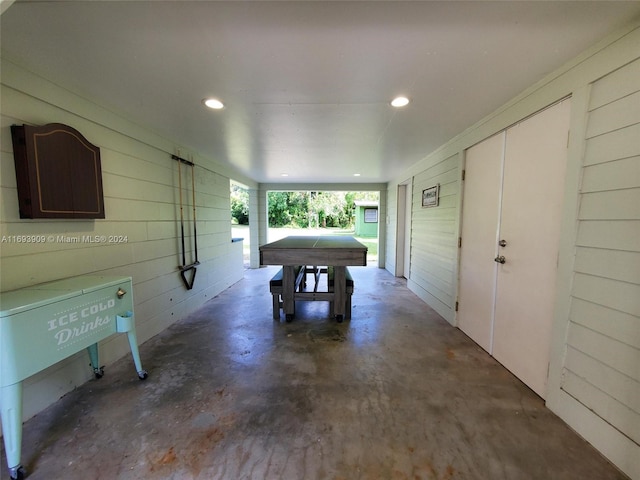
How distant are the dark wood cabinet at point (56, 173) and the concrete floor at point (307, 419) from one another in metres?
1.39

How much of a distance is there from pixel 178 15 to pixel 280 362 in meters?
2.52

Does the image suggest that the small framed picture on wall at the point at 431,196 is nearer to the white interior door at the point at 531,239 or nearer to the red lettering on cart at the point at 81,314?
the white interior door at the point at 531,239

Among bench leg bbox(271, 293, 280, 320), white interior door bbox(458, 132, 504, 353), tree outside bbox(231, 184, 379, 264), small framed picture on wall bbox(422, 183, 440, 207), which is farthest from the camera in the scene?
tree outside bbox(231, 184, 379, 264)

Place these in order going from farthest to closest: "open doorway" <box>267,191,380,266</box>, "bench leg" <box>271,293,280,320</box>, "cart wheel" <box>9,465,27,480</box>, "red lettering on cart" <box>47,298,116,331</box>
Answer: "open doorway" <box>267,191,380,266</box>, "bench leg" <box>271,293,280,320</box>, "red lettering on cart" <box>47,298,116,331</box>, "cart wheel" <box>9,465,27,480</box>

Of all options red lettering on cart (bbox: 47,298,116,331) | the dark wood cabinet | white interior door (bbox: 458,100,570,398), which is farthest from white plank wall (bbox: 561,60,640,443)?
the dark wood cabinet

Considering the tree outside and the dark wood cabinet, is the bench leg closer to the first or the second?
the dark wood cabinet

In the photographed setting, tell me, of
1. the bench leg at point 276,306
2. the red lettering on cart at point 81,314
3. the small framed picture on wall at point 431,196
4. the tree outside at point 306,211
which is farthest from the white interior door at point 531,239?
the tree outside at point 306,211

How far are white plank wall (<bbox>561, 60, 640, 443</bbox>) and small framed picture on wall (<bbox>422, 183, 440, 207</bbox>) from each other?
7.03 feet

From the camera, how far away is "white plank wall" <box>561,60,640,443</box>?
1.32m

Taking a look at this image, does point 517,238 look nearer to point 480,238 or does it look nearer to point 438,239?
point 480,238

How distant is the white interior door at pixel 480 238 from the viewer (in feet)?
8.02

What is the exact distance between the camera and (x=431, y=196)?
3887 mm
